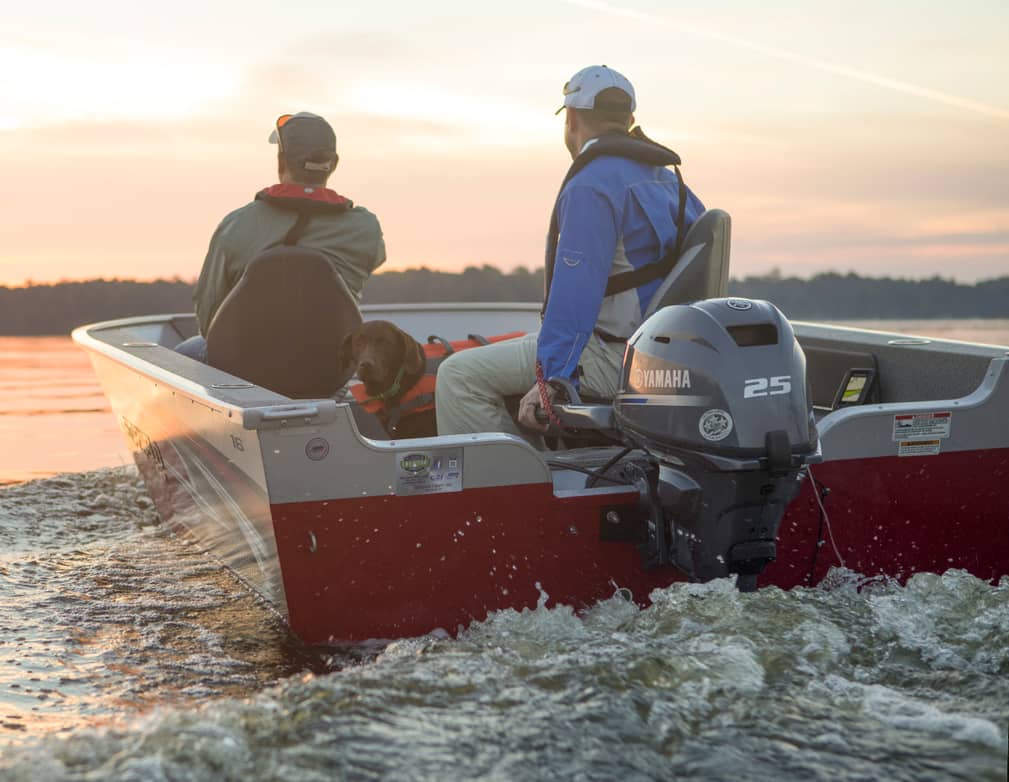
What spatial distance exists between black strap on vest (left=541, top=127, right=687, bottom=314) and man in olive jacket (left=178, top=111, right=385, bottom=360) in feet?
Answer: 4.26

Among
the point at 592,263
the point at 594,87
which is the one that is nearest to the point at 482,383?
the point at 592,263

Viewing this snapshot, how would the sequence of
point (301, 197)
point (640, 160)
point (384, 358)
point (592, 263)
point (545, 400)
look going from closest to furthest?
point (545, 400), point (592, 263), point (640, 160), point (384, 358), point (301, 197)

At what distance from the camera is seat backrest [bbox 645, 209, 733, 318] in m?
3.43

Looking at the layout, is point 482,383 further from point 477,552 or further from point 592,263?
point 477,552

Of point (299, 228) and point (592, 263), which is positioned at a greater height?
point (299, 228)

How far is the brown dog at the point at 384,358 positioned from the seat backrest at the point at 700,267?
3.63ft

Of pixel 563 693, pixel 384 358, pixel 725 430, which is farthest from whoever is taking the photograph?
pixel 384 358

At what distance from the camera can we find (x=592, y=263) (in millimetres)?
3355

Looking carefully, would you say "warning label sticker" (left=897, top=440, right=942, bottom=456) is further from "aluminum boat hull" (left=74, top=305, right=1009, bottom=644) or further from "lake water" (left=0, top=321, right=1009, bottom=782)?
"lake water" (left=0, top=321, right=1009, bottom=782)

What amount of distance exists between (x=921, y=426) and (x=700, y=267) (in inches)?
31.6

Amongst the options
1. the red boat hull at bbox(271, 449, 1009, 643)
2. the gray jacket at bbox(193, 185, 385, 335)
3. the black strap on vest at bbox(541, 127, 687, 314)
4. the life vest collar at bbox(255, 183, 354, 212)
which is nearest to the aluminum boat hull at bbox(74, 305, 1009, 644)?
the red boat hull at bbox(271, 449, 1009, 643)

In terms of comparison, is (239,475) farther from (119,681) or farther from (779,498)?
(779,498)

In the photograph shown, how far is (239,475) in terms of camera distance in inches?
124

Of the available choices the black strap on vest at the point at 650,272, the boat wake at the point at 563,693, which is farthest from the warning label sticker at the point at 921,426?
the black strap on vest at the point at 650,272
